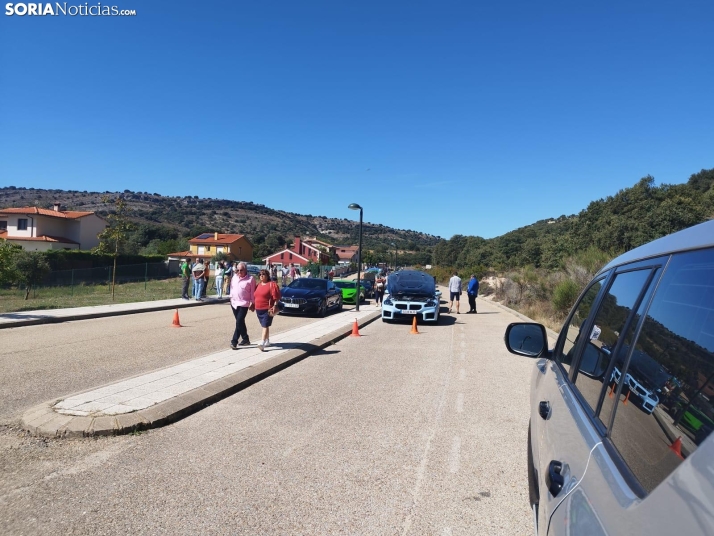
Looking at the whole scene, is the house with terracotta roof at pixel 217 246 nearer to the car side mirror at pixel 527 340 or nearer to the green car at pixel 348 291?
the green car at pixel 348 291

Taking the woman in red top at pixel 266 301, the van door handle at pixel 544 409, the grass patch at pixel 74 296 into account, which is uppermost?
the woman in red top at pixel 266 301

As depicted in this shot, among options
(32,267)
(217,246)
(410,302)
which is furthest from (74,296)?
(217,246)

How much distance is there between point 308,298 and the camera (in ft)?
63.5

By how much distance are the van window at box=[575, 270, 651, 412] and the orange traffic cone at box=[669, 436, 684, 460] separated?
0.66 m

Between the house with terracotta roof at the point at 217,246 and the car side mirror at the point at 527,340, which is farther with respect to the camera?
the house with terracotta roof at the point at 217,246

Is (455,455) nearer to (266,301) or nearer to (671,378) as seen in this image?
(671,378)

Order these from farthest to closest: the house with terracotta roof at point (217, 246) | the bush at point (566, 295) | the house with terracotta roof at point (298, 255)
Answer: the house with terracotta roof at point (298, 255)
the house with terracotta roof at point (217, 246)
the bush at point (566, 295)

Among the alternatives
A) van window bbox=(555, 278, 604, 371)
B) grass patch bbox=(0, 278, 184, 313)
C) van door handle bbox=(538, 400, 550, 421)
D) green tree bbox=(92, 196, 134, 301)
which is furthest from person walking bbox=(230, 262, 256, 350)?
green tree bbox=(92, 196, 134, 301)

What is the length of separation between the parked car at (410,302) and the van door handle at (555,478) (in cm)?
1573

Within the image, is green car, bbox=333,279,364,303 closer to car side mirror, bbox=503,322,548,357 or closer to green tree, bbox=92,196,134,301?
green tree, bbox=92,196,134,301

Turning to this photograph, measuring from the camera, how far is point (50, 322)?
14.2 meters

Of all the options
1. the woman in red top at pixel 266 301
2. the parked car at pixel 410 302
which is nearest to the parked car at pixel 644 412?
the woman in red top at pixel 266 301

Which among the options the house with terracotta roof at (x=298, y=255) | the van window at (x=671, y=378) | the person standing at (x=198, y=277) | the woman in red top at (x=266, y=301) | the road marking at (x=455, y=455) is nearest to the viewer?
the van window at (x=671, y=378)

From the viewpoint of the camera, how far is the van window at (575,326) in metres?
2.90
